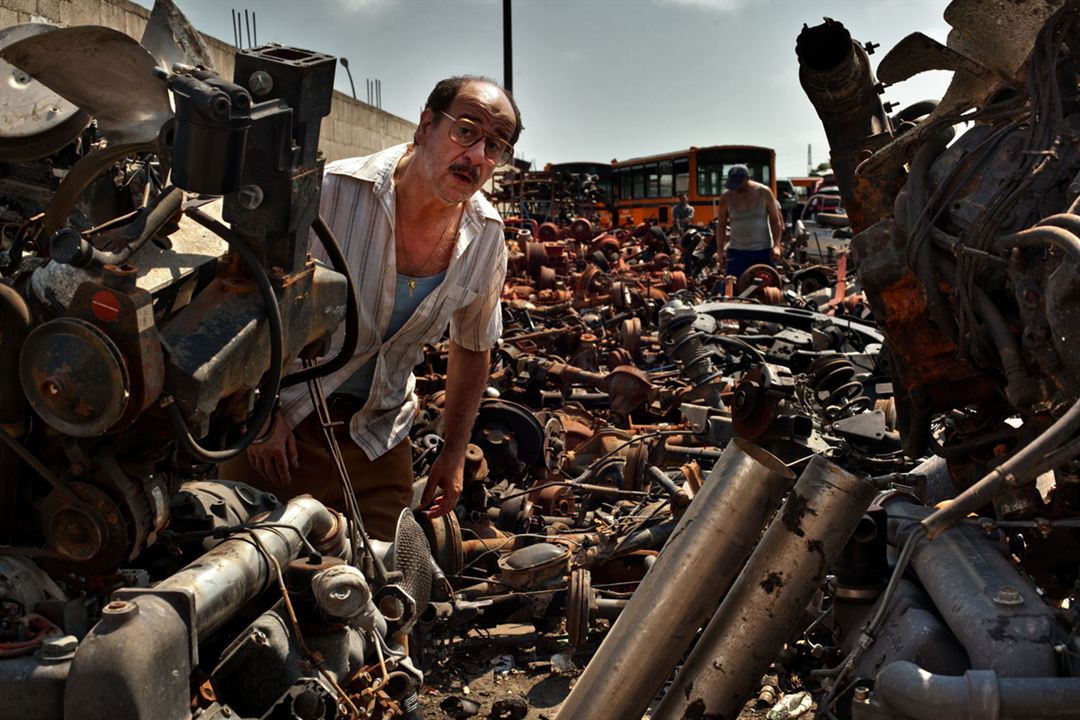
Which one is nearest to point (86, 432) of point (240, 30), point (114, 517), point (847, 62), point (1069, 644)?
point (114, 517)

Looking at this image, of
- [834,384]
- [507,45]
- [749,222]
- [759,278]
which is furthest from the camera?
[507,45]

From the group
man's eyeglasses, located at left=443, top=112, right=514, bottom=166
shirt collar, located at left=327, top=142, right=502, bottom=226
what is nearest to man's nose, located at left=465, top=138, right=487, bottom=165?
man's eyeglasses, located at left=443, top=112, right=514, bottom=166

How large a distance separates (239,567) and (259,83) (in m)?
0.95

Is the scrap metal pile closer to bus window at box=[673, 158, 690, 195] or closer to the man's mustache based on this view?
the man's mustache

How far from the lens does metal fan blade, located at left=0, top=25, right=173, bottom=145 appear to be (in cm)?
206

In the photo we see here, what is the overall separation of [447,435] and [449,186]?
3.13 feet

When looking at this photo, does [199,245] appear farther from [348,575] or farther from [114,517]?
[348,575]

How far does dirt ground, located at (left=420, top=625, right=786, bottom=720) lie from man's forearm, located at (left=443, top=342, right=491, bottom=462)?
0.80 metres

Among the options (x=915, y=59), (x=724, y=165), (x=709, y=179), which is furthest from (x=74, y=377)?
(x=709, y=179)

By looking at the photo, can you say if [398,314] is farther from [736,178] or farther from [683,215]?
[683,215]

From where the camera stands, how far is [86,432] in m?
1.87

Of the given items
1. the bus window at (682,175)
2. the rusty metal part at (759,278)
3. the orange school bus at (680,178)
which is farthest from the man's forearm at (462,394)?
the bus window at (682,175)

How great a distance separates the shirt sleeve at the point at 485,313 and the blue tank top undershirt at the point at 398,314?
20 centimetres

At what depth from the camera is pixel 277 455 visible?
313cm
